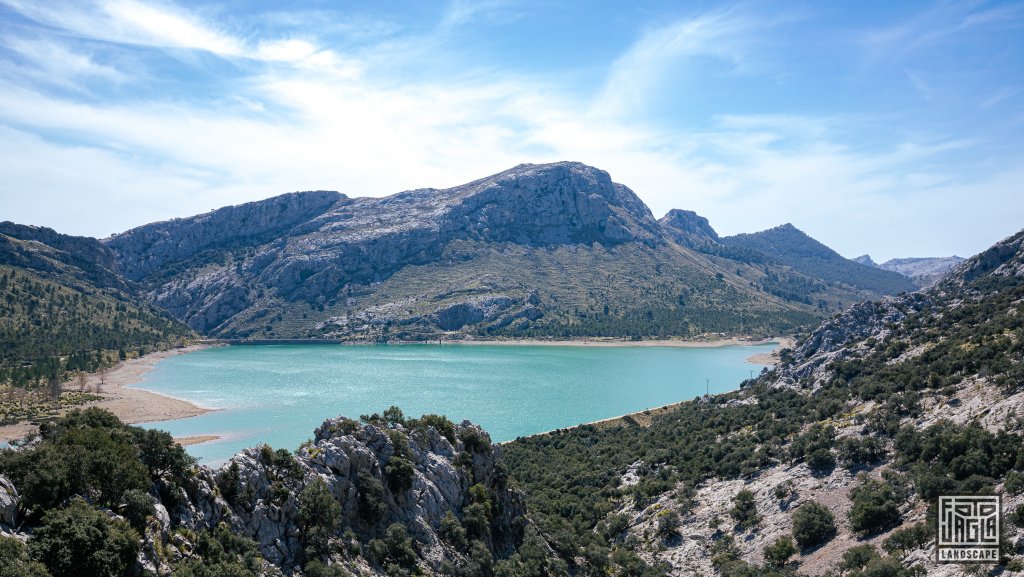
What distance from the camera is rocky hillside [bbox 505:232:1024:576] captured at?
33.1 m

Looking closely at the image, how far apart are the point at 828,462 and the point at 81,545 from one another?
44.7m

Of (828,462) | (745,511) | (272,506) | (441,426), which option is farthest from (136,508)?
(828,462)

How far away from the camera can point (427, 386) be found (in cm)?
12644

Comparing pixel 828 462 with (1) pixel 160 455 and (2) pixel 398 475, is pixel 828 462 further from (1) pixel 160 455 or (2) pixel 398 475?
(1) pixel 160 455

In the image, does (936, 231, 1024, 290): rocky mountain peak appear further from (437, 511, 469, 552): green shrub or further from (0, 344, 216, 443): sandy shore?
(0, 344, 216, 443): sandy shore

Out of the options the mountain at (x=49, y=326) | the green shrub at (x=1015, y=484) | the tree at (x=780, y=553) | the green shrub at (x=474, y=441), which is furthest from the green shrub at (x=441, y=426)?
the mountain at (x=49, y=326)

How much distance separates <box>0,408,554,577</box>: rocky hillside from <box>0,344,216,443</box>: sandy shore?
2609 inches

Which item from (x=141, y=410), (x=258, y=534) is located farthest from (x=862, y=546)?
(x=141, y=410)

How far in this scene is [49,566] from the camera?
17000 mm

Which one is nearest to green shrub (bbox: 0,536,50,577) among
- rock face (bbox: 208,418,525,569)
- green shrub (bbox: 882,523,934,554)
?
rock face (bbox: 208,418,525,569)

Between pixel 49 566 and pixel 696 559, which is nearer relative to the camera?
pixel 49 566

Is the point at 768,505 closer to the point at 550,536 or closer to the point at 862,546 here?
the point at 862,546

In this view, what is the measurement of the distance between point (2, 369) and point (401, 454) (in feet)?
395

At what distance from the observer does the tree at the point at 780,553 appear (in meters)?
35.5
